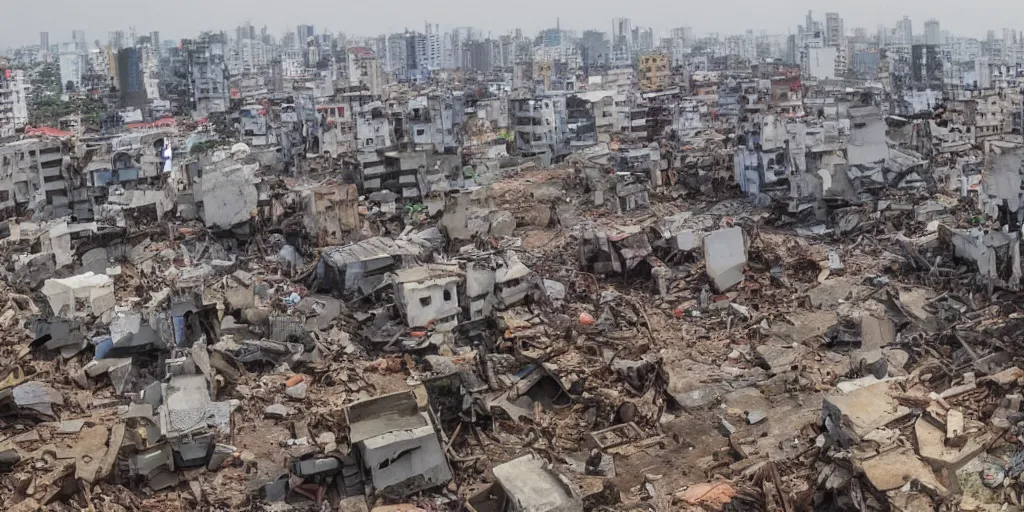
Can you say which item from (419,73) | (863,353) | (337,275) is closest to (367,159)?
(337,275)

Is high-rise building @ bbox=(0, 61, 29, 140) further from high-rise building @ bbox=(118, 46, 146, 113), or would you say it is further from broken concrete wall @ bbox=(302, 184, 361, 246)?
broken concrete wall @ bbox=(302, 184, 361, 246)

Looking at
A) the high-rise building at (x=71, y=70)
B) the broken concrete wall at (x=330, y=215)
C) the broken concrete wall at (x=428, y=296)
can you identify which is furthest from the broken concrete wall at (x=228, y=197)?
the high-rise building at (x=71, y=70)

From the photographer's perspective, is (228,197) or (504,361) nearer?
(504,361)

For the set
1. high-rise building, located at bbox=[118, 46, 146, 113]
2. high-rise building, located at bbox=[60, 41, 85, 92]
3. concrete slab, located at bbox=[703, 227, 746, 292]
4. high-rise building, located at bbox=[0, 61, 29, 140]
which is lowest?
concrete slab, located at bbox=[703, 227, 746, 292]

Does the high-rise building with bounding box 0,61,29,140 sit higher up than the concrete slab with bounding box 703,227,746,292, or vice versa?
the high-rise building with bounding box 0,61,29,140

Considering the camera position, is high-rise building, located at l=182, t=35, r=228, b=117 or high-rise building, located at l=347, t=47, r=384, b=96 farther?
high-rise building, located at l=347, t=47, r=384, b=96

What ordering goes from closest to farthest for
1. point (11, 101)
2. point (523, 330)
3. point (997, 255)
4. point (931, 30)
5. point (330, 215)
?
point (523, 330)
point (997, 255)
point (330, 215)
point (11, 101)
point (931, 30)

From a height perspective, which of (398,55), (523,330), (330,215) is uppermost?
(398,55)

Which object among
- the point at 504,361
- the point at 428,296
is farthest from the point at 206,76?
the point at 504,361

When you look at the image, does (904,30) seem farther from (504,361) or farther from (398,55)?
(504,361)

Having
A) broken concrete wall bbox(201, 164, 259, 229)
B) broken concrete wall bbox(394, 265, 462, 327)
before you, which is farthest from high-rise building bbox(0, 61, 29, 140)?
broken concrete wall bbox(394, 265, 462, 327)

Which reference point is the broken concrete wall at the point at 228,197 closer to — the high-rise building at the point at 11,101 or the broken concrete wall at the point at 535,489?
the broken concrete wall at the point at 535,489
